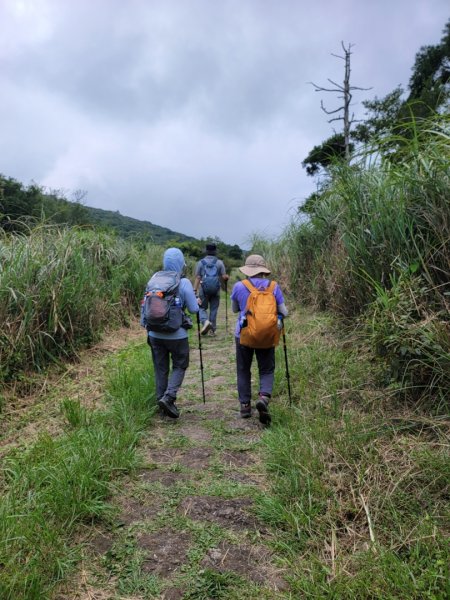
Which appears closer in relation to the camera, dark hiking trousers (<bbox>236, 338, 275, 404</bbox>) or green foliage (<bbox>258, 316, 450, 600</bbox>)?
green foliage (<bbox>258, 316, 450, 600</bbox>)

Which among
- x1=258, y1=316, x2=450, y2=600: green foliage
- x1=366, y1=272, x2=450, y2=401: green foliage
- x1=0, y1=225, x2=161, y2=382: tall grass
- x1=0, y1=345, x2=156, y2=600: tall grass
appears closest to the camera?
x1=258, y1=316, x2=450, y2=600: green foliage

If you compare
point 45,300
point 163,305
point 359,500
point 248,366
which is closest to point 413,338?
point 359,500

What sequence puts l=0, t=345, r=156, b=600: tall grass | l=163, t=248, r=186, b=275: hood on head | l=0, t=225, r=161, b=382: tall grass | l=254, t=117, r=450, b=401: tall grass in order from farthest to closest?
l=0, t=225, r=161, b=382: tall grass < l=163, t=248, r=186, b=275: hood on head < l=254, t=117, r=450, b=401: tall grass < l=0, t=345, r=156, b=600: tall grass

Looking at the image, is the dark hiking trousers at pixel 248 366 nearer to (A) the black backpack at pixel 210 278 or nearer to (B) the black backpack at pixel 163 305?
(B) the black backpack at pixel 163 305

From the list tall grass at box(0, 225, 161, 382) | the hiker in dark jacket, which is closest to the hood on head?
tall grass at box(0, 225, 161, 382)

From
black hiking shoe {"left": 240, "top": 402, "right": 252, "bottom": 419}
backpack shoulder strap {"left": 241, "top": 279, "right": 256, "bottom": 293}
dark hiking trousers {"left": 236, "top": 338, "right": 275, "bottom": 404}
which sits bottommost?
black hiking shoe {"left": 240, "top": 402, "right": 252, "bottom": 419}

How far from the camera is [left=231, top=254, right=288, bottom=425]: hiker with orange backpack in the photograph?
374 centimetres

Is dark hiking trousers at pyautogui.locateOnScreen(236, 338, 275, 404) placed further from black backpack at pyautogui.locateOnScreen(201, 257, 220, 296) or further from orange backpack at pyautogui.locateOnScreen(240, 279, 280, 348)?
black backpack at pyautogui.locateOnScreen(201, 257, 220, 296)

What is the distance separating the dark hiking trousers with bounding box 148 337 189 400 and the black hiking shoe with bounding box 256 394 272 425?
940 mm

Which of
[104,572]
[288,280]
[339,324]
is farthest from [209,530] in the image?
[288,280]

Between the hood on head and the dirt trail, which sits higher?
the hood on head

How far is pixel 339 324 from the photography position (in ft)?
16.4

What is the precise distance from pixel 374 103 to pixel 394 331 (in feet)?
67.3

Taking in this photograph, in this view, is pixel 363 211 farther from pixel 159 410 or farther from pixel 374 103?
pixel 374 103
